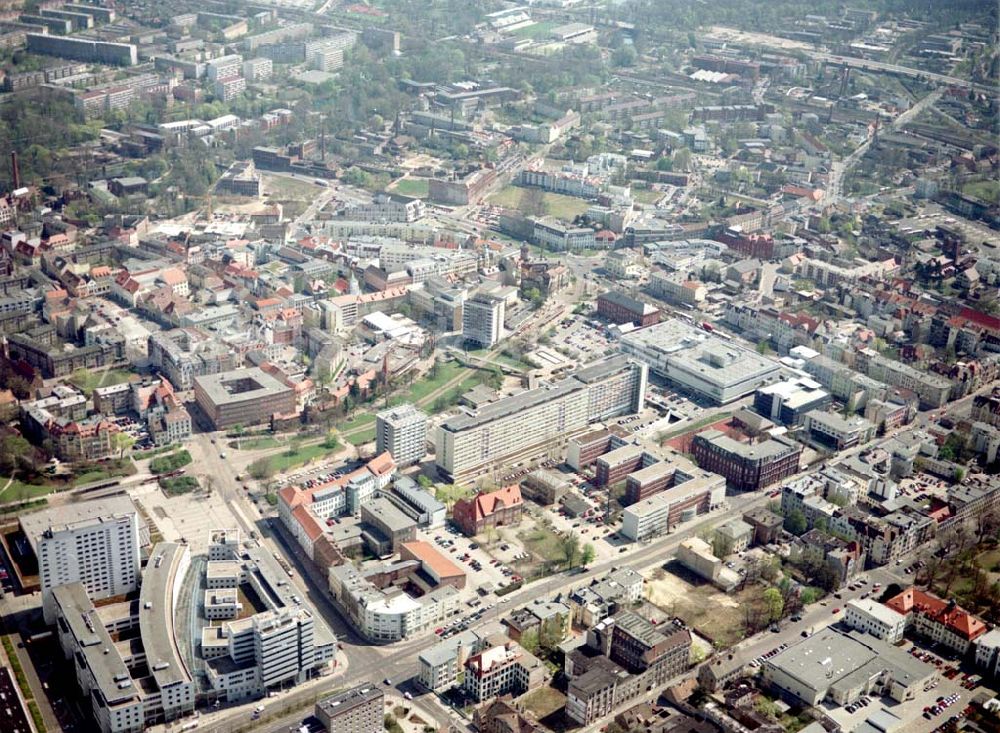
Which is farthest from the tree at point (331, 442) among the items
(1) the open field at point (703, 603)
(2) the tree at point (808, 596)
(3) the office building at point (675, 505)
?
(2) the tree at point (808, 596)

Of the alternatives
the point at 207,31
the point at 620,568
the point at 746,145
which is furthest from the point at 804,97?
the point at 620,568

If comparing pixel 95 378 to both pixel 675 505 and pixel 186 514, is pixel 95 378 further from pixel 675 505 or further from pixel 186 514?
pixel 675 505

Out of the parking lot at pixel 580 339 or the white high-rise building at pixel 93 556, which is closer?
the white high-rise building at pixel 93 556

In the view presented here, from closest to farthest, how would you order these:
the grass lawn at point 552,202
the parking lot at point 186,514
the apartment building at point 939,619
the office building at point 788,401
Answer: the apartment building at point 939,619
the parking lot at point 186,514
the office building at point 788,401
the grass lawn at point 552,202

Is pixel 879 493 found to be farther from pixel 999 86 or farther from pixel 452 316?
pixel 999 86

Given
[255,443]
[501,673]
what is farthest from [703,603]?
[255,443]

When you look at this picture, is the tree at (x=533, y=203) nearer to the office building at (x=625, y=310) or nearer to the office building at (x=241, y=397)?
the office building at (x=625, y=310)

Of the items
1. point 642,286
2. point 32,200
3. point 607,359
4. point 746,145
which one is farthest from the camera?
point 746,145
